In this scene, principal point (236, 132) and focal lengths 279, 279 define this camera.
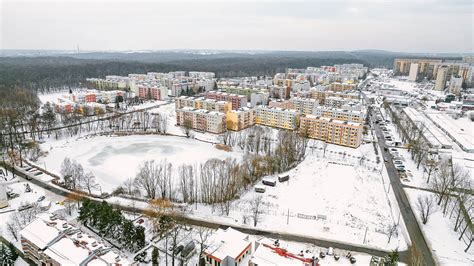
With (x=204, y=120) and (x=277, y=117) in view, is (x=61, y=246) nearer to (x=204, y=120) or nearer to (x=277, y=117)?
(x=204, y=120)

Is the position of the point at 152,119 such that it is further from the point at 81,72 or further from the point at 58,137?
the point at 81,72

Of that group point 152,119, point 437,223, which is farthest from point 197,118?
point 437,223

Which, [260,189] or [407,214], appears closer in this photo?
[407,214]

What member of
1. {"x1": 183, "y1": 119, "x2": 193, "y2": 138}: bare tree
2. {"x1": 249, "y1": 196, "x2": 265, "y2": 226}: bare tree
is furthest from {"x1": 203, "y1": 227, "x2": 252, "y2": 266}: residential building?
{"x1": 183, "y1": 119, "x2": 193, "y2": 138}: bare tree

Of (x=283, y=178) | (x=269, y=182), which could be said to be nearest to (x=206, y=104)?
(x=283, y=178)

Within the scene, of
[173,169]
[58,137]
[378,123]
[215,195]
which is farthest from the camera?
[378,123]

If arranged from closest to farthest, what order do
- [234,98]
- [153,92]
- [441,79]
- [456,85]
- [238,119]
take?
[238,119] < [234,98] < [153,92] < [456,85] < [441,79]
